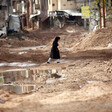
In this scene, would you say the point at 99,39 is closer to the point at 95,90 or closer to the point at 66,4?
the point at 95,90

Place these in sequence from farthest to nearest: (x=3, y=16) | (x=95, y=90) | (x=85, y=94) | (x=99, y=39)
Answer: (x=3, y=16) < (x=99, y=39) < (x=95, y=90) < (x=85, y=94)

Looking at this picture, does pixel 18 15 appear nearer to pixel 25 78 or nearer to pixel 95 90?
pixel 25 78

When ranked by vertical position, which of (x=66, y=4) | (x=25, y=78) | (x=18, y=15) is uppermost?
(x=66, y=4)

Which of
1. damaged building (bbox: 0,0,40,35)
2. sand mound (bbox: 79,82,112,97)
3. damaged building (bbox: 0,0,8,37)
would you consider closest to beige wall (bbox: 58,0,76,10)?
damaged building (bbox: 0,0,40,35)

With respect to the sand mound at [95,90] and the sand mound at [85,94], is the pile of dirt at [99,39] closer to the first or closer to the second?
the sand mound at [95,90]

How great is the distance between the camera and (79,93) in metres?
8.77

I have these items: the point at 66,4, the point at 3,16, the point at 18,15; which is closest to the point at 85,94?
the point at 3,16

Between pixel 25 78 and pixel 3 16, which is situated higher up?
pixel 3 16

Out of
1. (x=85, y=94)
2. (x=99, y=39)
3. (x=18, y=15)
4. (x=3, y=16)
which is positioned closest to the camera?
(x=85, y=94)

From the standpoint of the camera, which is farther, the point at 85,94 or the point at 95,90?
the point at 95,90

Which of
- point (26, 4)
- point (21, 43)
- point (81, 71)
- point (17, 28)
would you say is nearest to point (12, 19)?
point (17, 28)

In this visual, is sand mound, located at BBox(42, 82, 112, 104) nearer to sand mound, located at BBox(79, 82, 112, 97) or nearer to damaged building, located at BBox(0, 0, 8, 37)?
sand mound, located at BBox(79, 82, 112, 97)

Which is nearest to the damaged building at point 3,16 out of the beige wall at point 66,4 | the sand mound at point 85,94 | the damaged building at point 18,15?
the damaged building at point 18,15

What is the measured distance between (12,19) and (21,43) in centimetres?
1064
